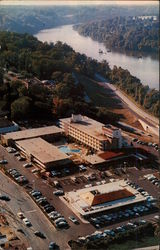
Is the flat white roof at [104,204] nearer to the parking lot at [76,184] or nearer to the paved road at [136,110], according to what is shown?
the parking lot at [76,184]

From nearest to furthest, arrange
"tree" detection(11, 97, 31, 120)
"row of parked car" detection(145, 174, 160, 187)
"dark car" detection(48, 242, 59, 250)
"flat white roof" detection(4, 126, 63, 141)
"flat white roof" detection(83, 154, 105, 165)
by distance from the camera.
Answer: "dark car" detection(48, 242, 59, 250) < "row of parked car" detection(145, 174, 160, 187) < "flat white roof" detection(83, 154, 105, 165) < "flat white roof" detection(4, 126, 63, 141) < "tree" detection(11, 97, 31, 120)

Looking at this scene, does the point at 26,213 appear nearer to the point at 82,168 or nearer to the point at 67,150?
the point at 82,168

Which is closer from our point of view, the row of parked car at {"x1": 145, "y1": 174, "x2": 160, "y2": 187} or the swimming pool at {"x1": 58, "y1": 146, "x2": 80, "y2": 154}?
the row of parked car at {"x1": 145, "y1": 174, "x2": 160, "y2": 187}

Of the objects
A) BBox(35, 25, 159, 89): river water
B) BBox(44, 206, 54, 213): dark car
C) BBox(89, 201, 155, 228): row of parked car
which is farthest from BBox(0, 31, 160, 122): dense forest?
BBox(89, 201, 155, 228): row of parked car

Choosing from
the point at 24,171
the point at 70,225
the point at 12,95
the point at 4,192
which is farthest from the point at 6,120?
the point at 70,225

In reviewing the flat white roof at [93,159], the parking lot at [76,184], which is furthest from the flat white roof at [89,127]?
the parking lot at [76,184]

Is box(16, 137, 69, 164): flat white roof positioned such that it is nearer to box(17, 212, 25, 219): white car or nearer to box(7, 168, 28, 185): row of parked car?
box(7, 168, 28, 185): row of parked car

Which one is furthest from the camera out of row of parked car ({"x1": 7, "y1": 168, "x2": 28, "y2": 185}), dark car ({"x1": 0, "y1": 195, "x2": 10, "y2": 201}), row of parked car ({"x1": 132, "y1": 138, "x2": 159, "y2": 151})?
row of parked car ({"x1": 132, "y1": 138, "x2": 159, "y2": 151})
